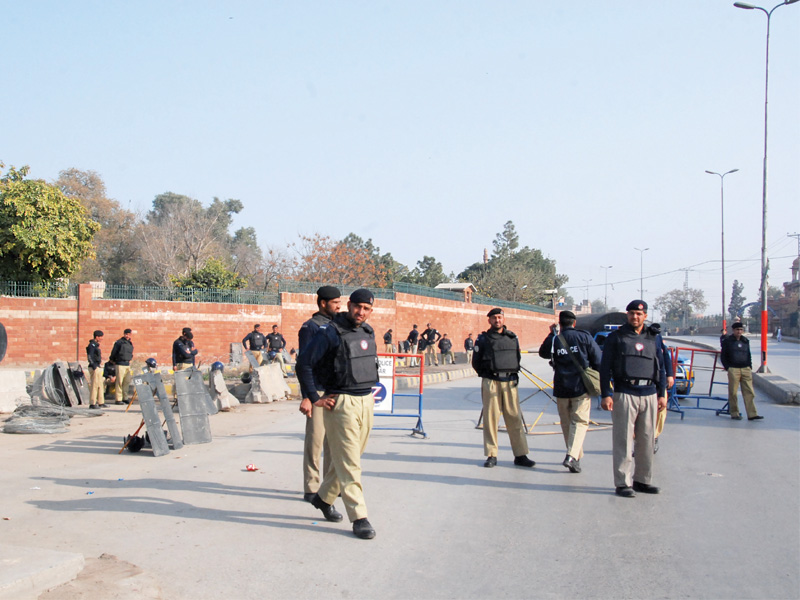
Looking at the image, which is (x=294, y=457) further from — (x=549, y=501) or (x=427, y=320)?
(x=427, y=320)

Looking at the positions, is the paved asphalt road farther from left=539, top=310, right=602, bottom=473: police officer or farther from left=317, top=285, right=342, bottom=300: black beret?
left=317, top=285, right=342, bottom=300: black beret

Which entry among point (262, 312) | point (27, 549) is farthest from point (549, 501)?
point (262, 312)

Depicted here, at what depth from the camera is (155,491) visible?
689 centimetres

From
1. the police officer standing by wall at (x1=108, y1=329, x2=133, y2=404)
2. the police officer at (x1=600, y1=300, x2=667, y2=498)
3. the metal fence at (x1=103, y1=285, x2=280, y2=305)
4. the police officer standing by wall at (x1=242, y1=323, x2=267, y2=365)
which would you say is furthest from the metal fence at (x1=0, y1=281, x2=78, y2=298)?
the police officer at (x1=600, y1=300, x2=667, y2=498)

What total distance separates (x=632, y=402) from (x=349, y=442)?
3.02m

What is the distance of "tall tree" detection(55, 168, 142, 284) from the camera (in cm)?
5359

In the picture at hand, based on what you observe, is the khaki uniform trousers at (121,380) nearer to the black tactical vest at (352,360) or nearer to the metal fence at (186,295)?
the black tactical vest at (352,360)

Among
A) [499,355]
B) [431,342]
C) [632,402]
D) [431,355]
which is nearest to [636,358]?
[632,402]

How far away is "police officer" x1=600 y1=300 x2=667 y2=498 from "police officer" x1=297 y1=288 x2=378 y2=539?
2.61 metres

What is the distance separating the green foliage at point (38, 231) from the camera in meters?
25.3

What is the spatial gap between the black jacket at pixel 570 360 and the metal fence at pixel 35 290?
2265 cm

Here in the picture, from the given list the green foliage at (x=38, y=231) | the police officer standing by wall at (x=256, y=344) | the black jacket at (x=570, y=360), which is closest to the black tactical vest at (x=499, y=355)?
the black jacket at (x=570, y=360)

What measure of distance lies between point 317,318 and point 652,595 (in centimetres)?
361

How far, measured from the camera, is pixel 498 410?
26.5 feet
